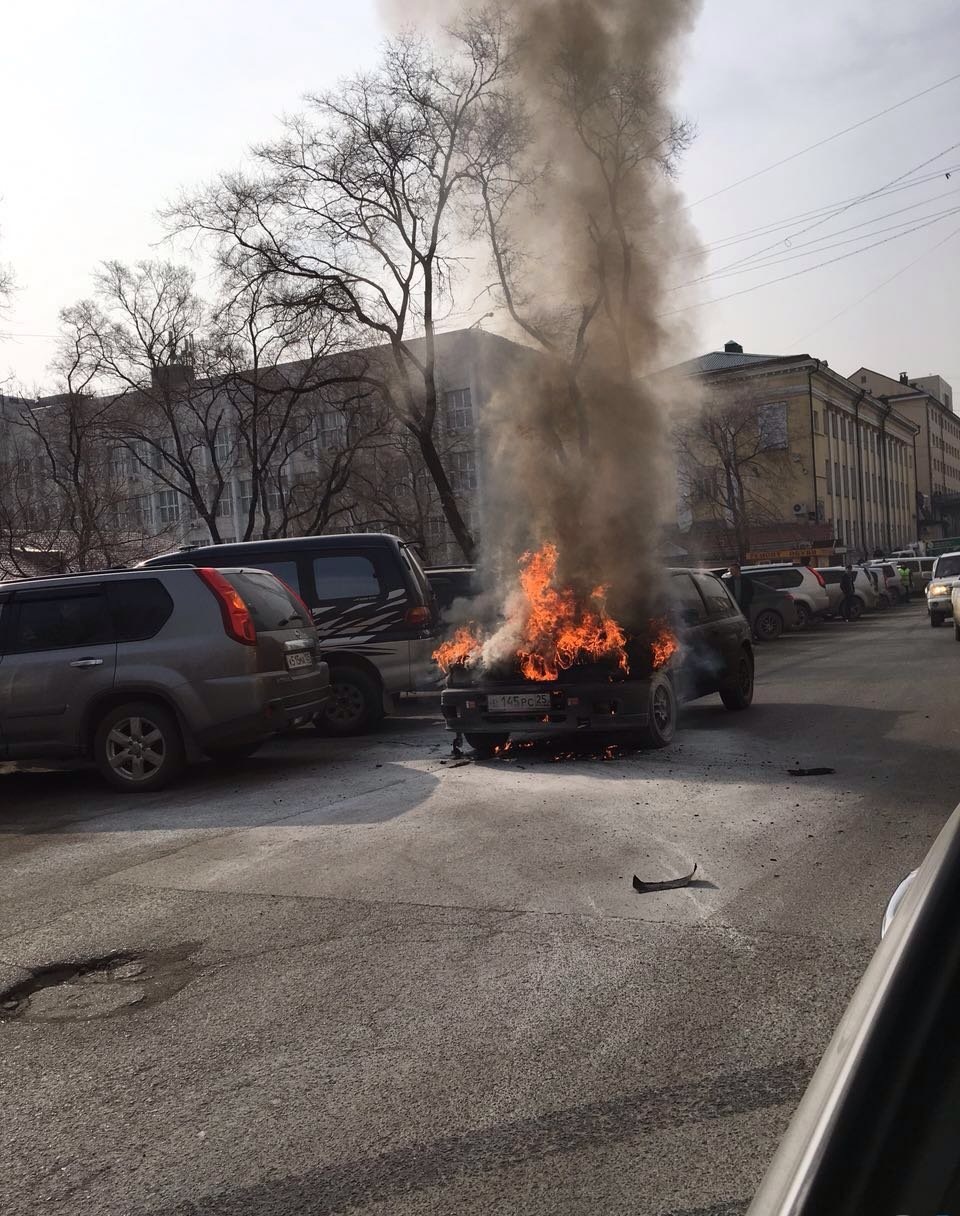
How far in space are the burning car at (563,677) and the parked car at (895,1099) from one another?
8423mm

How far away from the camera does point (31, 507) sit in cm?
2802

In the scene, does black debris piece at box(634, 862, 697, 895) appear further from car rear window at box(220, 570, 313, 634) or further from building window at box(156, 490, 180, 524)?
building window at box(156, 490, 180, 524)

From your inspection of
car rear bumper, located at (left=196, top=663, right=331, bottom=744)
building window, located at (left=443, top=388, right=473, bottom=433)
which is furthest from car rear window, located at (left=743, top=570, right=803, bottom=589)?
car rear bumper, located at (left=196, top=663, right=331, bottom=744)

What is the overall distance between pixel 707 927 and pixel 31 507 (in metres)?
26.7

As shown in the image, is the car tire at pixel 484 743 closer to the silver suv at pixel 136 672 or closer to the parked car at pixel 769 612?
the silver suv at pixel 136 672

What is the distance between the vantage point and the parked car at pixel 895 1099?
95 cm

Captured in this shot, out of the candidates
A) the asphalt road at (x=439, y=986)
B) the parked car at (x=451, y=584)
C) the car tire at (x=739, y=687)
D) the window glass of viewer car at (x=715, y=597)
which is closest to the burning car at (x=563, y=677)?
the asphalt road at (x=439, y=986)

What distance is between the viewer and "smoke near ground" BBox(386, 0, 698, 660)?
13461 millimetres

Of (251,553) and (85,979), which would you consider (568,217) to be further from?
(85,979)

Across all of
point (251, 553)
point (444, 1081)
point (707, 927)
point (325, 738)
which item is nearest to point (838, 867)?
point (707, 927)

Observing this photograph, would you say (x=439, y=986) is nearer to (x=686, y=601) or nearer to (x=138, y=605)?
(x=138, y=605)

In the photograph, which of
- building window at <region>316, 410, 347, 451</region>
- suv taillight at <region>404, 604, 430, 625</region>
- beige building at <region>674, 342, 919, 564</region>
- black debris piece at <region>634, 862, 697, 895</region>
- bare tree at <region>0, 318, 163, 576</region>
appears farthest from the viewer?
beige building at <region>674, 342, 919, 564</region>

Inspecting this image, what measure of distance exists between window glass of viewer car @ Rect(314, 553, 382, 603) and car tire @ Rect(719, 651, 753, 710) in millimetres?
4117

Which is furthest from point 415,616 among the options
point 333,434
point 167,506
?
point 167,506
